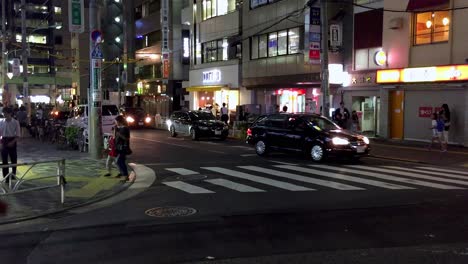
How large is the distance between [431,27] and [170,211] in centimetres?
1805

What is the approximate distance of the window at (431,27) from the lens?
73.8 feet

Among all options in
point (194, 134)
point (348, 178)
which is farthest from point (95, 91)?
point (194, 134)

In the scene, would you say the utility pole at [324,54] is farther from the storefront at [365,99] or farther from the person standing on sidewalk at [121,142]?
the person standing on sidewalk at [121,142]

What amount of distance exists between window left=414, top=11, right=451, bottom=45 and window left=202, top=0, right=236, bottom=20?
1754 centimetres

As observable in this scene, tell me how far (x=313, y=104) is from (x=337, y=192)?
1267cm

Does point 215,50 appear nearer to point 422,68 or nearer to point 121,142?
point 422,68

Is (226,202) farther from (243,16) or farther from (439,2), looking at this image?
(243,16)

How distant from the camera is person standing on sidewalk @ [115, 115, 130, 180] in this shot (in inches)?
517

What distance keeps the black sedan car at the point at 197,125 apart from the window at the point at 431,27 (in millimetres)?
10533

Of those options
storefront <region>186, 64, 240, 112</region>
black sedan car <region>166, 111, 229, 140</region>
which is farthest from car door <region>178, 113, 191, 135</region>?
storefront <region>186, 64, 240, 112</region>

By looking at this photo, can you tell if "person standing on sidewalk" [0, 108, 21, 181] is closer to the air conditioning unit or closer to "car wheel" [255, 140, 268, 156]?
"car wheel" [255, 140, 268, 156]

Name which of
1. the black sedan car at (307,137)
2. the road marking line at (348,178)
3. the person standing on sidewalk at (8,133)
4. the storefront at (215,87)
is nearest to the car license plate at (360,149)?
the black sedan car at (307,137)

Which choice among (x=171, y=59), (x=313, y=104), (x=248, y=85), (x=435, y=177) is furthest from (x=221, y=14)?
(x=435, y=177)

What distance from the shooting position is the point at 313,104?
23797 millimetres
